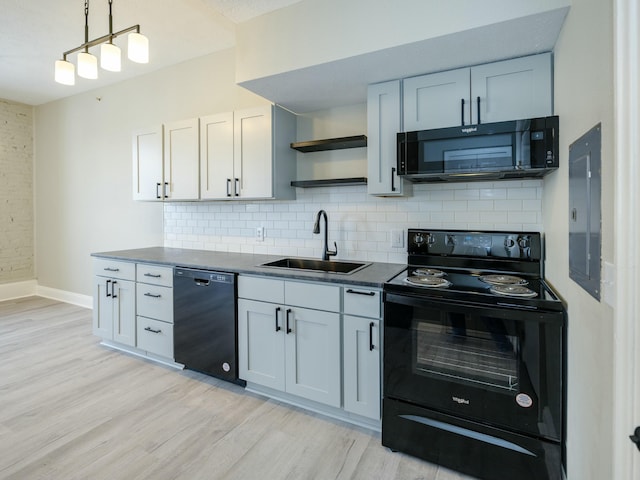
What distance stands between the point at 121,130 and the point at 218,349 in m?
3.21

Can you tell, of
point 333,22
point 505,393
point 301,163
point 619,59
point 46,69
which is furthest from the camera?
point 46,69

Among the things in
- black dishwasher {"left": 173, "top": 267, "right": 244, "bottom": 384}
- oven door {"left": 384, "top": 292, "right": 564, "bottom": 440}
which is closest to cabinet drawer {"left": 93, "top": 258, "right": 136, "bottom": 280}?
black dishwasher {"left": 173, "top": 267, "right": 244, "bottom": 384}

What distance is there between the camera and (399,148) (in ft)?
7.02

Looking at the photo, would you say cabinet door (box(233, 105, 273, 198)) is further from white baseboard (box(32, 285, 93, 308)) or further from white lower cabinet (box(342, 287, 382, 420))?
white baseboard (box(32, 285, 93, 308))

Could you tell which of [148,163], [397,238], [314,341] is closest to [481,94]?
[397,238]

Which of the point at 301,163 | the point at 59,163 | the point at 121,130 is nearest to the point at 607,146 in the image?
the point at 301,163

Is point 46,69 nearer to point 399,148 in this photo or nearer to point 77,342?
point 77,342

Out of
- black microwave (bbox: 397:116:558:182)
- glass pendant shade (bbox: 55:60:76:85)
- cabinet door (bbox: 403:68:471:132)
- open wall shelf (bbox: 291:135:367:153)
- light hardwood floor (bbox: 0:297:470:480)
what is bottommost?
light hardwood floor (bbox: 0:297:470:480)

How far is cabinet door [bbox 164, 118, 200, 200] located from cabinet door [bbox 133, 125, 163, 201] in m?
0.09

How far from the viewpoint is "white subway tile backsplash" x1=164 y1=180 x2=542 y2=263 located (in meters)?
2.29

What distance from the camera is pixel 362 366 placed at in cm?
203

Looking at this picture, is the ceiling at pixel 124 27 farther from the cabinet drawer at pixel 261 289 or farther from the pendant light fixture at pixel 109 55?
the cabinet drawer at pixel 261 289

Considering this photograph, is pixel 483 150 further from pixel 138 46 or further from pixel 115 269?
pixel 115 269

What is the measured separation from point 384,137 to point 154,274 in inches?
84.7
